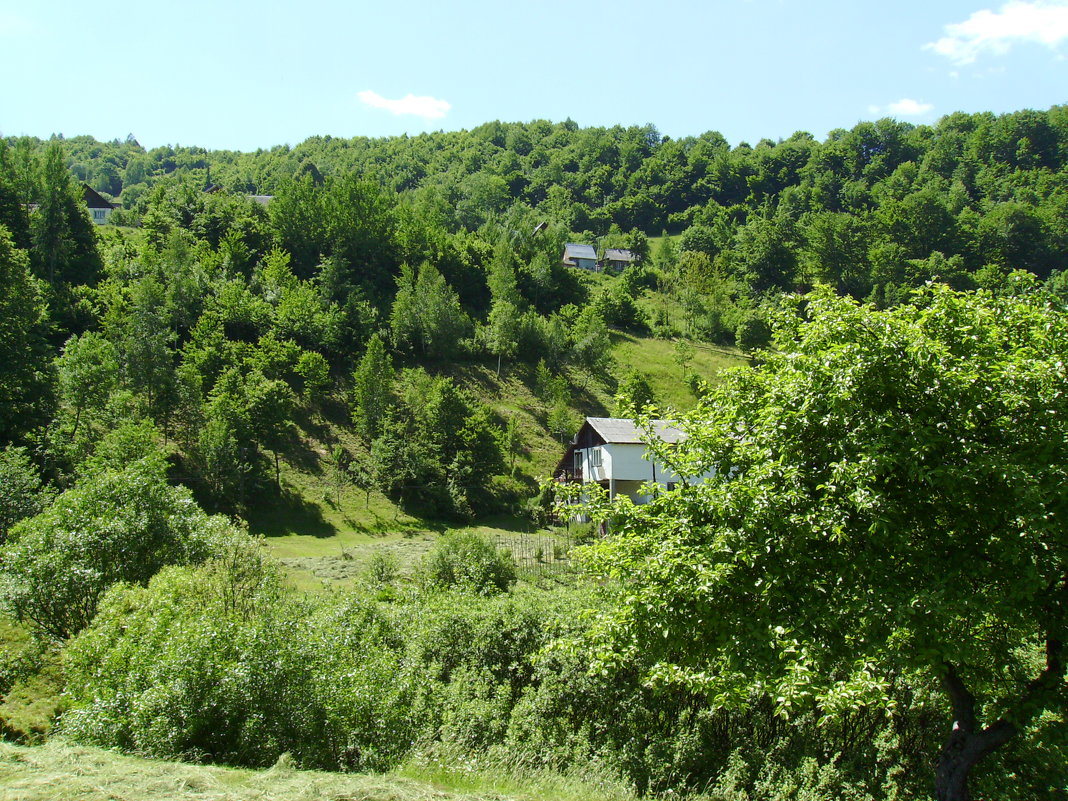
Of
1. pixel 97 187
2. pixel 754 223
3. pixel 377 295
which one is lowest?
pixel 377 295

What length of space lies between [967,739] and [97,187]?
219 m

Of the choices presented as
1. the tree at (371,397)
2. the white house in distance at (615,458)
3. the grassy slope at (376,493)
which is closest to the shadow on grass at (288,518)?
the grassy slope at (376,493)

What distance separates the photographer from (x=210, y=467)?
49.5 meters

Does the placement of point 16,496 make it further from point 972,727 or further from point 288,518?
point 972,727

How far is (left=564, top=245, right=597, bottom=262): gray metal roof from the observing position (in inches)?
5005

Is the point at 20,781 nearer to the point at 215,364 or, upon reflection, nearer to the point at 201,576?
the point at 201,576

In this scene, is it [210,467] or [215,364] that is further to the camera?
[215,364]

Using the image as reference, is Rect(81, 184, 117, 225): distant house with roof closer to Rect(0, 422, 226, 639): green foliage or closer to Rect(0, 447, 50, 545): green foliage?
Rect(0, 447, 50, 545): green foliage

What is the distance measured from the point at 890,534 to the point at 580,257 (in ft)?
394

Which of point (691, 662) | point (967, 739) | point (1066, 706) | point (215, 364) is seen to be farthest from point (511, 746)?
point (215, 364)

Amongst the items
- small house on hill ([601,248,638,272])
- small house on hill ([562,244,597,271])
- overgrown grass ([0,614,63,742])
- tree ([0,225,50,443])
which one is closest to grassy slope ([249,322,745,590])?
overgrown grass ([0,614,63,742])

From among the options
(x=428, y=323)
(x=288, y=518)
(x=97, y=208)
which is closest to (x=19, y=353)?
(x=288, y=518)

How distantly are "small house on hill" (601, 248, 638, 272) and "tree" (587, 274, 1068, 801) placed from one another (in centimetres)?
11576

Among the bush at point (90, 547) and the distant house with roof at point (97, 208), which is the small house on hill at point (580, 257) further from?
the bush at point (90, 547)
